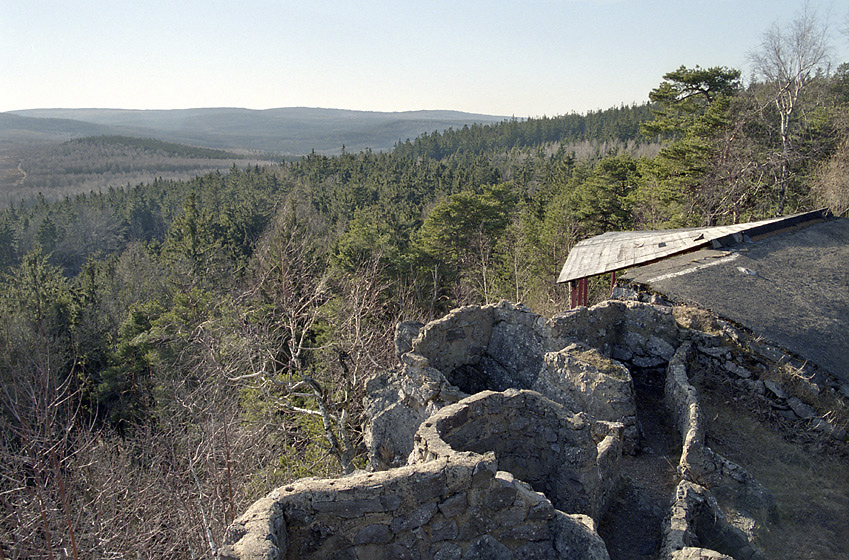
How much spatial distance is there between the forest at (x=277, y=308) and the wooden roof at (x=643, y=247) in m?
7.20

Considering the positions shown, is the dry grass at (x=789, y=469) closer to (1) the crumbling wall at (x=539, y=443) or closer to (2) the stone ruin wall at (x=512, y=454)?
(2) the stone ruin wall at (x=512, y=454)

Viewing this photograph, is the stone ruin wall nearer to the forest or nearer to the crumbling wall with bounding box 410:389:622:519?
the crumbling wall with bounding box 410:389:622:519

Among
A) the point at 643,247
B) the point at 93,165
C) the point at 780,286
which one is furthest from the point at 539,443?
the point at 93,165

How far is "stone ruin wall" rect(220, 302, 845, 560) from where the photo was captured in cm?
586

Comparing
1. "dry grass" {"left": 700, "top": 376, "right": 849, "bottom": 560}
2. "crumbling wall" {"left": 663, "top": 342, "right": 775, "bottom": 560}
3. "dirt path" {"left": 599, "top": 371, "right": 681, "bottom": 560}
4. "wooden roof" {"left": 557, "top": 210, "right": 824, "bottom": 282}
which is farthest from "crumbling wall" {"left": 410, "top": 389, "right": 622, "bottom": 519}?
"wooden roof" {"left": 557, "top": 210, "right": 824, "bottom": 282}

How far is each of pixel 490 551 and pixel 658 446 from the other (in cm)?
578

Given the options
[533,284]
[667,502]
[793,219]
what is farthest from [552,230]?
[667,502]

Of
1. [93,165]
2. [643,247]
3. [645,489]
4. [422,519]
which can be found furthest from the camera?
[93,165]

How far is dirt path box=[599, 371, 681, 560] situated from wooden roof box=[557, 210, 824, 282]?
586cm

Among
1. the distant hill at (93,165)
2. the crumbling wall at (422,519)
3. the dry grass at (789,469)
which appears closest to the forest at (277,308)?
the crumbling wall at (422,519)

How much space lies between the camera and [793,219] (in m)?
19.4

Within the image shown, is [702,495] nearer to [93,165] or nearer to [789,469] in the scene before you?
[789,469]

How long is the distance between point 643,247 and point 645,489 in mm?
10815

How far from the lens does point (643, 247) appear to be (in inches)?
720
